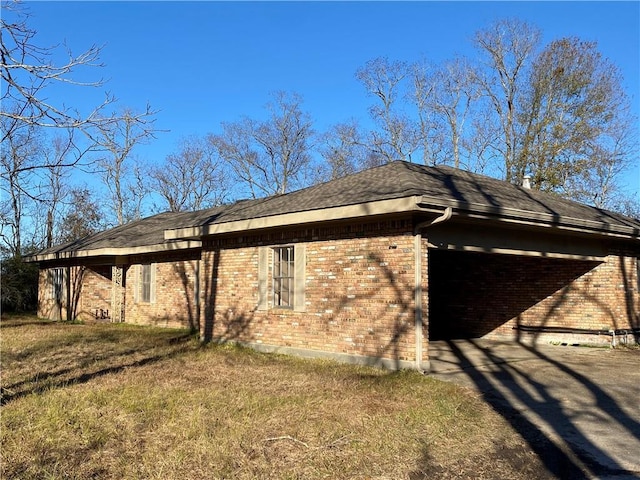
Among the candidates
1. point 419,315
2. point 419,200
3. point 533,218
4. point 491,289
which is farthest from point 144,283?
point 533,218

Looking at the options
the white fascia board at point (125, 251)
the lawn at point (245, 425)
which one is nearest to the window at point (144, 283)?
the white fascia board at point (125, 251)

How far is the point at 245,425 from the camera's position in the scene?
571cm

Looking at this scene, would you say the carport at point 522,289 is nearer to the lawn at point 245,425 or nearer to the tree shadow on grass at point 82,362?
the lawn at point 245,425

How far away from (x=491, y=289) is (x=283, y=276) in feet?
21.2

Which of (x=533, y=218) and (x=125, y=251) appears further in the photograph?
(x=125, y=251)

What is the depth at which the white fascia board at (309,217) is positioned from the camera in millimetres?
8461

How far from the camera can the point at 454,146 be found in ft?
106

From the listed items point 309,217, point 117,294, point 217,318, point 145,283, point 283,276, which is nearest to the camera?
point 309,217

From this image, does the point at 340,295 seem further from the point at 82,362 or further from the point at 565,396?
the point at 82,362

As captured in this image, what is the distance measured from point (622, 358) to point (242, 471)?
9.55 m

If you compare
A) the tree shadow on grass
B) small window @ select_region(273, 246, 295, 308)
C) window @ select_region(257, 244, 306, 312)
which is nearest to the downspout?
window @ select_region(257, 244, 306, 312)

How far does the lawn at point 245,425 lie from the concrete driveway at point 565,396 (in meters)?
0.34

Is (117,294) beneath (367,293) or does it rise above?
beneath

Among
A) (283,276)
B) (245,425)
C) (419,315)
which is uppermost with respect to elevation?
(283,276)
